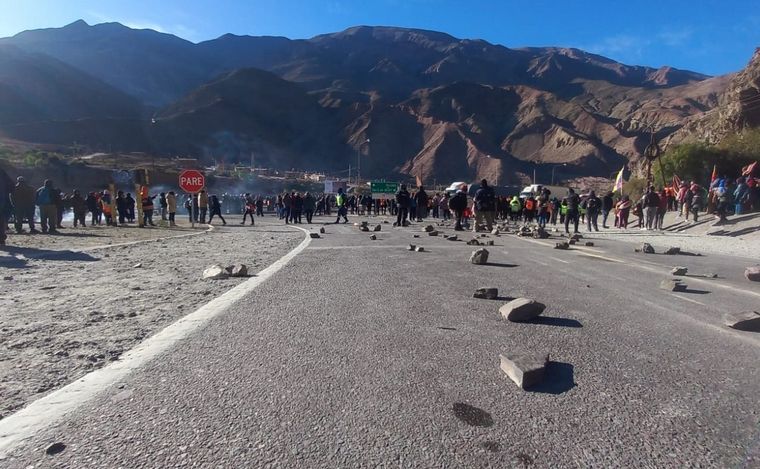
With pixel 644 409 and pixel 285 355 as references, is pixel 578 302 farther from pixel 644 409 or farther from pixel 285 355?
pixel 285 355

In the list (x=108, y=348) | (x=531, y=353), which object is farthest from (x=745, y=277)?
(x=108, y=348)

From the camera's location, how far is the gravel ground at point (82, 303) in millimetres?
3264

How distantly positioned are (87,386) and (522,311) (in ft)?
10.7

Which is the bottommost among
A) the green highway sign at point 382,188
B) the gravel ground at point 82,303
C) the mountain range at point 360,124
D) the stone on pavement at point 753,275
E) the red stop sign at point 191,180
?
the gravel ground at point 82,303

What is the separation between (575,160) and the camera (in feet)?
384

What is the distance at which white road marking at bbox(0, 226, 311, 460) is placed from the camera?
2.32 metres

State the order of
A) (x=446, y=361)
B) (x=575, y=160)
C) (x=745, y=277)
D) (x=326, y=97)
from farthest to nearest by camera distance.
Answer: (x=326, y=97) → (x=575, y=160) → (x=745, y=277) → (x=446, y=361)

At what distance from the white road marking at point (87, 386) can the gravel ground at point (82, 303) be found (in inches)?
4.4

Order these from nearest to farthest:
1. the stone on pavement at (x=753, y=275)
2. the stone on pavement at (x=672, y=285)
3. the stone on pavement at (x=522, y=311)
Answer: the stone on pavement at (x=522, y=311) → the stone on pavement at (x=672, y=285) → the stone on pavement at (x=753, y=275)

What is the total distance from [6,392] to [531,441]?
9.28 ft

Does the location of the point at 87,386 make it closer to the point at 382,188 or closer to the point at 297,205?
the point at 297,205

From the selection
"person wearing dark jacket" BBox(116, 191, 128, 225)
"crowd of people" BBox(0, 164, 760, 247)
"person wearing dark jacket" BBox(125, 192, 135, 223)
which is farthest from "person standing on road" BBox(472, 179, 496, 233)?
"person wearing dark jacket" BBox(125, 192, 135, 223)

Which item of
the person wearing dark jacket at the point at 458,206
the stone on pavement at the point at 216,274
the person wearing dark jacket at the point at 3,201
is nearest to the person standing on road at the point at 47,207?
the person wearing dark jacket at the point at 3,201

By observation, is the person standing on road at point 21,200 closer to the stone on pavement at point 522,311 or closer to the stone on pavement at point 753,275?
the stone on pavement at point 522,311
